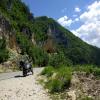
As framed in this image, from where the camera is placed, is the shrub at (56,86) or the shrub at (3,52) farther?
the shrub at (3,52)

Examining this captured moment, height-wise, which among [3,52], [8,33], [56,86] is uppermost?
[8,33]

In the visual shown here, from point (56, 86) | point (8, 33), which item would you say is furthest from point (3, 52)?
point (56, 86)

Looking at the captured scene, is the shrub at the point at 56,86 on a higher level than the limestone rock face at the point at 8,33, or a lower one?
lower

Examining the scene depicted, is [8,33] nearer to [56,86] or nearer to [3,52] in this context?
[3,52]

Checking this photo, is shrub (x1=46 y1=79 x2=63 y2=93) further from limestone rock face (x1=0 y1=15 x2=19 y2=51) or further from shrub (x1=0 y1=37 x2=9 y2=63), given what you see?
limestone rock face (x1=0 y1=15 x2=19 y2=51)

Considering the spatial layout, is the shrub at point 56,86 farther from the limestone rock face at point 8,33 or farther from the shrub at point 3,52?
the limestone rock face at point 8,33

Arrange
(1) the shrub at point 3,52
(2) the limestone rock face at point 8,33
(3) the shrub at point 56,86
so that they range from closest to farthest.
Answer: (3) the shrub at point 56,86, (1) the shrub at point 3,52, (2) the limestone rock face at point 8,33

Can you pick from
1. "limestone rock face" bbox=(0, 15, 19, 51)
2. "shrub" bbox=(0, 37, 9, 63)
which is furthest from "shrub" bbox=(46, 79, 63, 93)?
"limestone rock face" bbox=(0, 15, 19, 51)

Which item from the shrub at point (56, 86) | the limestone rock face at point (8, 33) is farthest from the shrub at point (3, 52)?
the shrub at point (56, 86)

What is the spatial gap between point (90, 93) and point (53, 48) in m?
94.9

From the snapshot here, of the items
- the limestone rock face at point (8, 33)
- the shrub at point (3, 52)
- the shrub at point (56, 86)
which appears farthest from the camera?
the limestone rock face at point (8, 33)

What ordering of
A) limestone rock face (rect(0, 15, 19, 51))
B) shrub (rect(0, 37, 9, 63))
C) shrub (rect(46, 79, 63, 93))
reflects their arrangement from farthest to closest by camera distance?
limestone rock face (rect(0, 15, 19, 51)) → shrub (rect(0, 37, 9, 63)) → shrub (rect(46, 79, 63, 93))

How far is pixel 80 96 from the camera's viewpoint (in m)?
14.2

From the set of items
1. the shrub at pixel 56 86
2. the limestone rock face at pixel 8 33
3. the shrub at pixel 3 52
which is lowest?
the shrub at pixel 56 86
